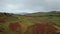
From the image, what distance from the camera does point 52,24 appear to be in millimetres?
2133

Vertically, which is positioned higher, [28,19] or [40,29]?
[28,19]

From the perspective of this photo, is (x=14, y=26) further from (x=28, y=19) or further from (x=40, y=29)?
(x=40, y=29)

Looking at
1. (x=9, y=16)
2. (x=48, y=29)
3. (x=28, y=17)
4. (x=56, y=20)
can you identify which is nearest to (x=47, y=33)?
(x=48, y=29)

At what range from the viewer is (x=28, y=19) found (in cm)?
220

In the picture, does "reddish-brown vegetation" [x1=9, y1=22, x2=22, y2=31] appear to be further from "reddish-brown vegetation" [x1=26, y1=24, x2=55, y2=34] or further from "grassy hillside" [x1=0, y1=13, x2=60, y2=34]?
"reddish-brown vegetation" [x1=26, y1=24, x2=55, y2=34]

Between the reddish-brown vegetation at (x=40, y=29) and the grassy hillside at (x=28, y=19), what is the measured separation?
0.18 feet

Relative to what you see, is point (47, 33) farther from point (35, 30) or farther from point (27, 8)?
point (27, 8)

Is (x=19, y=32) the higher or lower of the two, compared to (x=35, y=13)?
lower

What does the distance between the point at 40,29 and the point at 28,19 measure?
0.24 m

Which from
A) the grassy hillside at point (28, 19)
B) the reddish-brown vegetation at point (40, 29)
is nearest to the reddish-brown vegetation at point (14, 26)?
the grassy hillside at point (28, 19)

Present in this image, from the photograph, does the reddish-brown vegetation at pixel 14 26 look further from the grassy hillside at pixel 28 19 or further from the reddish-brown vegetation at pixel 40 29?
the reddish-brown vegetation at pixel 40 29

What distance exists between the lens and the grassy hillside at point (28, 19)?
215cm

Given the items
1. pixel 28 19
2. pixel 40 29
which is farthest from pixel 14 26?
pixel 40 29

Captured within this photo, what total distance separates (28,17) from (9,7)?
33cm
